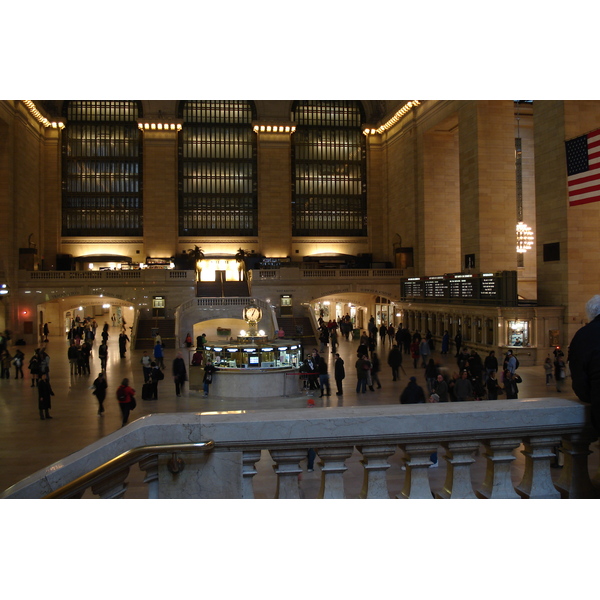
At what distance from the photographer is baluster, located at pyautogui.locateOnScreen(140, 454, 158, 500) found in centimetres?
279

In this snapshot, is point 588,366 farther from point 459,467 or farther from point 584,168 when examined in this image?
point 584,168

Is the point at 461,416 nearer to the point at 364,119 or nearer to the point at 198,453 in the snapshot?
the point at 198,453

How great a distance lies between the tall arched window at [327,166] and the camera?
45.7 meters

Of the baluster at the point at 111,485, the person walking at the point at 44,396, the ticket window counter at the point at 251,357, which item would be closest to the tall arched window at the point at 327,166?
the ticket window counter at the point at 251,357

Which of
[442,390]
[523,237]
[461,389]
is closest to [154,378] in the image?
[442,390]

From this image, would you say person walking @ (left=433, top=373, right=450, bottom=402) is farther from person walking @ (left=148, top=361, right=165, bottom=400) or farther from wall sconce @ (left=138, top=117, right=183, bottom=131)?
wall sconce @ (left=138, top=117, right=183, bottom=131)

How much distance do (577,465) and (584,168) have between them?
42.5ft

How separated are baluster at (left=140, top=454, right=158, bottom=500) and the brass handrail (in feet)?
0.20

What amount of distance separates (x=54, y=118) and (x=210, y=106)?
1169cm

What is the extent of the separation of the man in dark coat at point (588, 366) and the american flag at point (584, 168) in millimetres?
12247

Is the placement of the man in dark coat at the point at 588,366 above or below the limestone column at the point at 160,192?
below

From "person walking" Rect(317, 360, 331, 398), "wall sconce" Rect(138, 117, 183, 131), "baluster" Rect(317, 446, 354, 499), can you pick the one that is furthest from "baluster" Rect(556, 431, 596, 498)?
"wall sconce" Rect(138, 117, 183, 131)

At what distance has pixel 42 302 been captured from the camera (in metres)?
33.8

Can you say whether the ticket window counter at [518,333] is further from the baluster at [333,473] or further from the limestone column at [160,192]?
the limestone column at [160,192]
